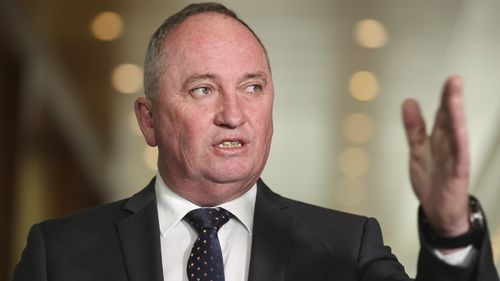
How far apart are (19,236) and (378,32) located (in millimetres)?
1868

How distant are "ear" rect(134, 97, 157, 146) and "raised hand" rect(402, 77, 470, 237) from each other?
2.33 ft

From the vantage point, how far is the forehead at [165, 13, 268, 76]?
169cm

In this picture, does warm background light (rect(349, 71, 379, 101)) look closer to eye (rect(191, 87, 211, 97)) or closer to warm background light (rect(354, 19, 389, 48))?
warm background light (rect(354, 19, 389, 48))

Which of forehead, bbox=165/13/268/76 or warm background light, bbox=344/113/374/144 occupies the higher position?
forehead, bbox=165/13/268/76

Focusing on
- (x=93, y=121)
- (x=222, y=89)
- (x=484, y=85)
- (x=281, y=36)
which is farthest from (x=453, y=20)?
(x=222, y=89)

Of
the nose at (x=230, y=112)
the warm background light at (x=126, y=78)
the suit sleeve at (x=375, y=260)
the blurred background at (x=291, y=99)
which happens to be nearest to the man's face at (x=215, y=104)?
→ the nose at (x=230, y=112)

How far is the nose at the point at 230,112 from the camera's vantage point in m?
1.63

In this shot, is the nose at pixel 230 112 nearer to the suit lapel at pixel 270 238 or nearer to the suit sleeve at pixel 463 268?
the suit lapel at pixel 270 238

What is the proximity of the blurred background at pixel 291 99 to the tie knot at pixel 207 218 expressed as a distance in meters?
2.49

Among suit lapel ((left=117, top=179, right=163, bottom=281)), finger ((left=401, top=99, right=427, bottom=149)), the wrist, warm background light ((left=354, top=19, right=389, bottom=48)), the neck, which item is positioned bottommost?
warm background light ((left=354, top=19, right=389, bottom=48))

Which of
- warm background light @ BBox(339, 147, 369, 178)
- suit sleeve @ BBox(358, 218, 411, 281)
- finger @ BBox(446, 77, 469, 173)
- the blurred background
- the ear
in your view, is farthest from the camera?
warm background light @ BBox(339, 147, 369, 178)

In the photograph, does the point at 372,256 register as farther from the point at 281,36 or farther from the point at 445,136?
the point at 281,36

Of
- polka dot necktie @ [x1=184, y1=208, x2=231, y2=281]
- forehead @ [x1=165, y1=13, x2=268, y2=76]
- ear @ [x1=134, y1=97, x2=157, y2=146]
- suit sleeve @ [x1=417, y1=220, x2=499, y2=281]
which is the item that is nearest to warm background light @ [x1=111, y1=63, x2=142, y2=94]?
ear @ [x1=134, y1=97, x2=157, y2=146]

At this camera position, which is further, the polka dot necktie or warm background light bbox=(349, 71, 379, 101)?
warm background light bbox=(349, 71, 379, 101)
